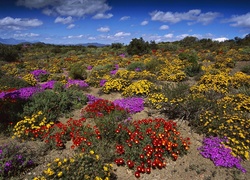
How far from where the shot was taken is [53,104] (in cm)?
842

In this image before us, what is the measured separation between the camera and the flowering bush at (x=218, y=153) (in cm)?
533

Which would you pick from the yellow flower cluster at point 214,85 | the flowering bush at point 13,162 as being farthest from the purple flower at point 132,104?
the flowering bush at point 13,162

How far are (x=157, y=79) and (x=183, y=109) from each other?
5.22 m

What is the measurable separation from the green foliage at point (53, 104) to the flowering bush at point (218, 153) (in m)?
5.32

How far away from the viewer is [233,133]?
5.86m

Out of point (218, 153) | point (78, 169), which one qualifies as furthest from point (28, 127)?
point (218, 153)

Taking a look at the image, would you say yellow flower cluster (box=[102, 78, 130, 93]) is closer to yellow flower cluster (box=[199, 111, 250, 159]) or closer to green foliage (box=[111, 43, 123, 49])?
yellow flower cluster (box=[199, 111, 250, 159])

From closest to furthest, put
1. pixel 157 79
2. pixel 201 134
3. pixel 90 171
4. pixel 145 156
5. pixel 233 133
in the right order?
pixel 90 171 → pixel 145 156 → pixel 233 133 → pixel 201 134 → pixel 157 79

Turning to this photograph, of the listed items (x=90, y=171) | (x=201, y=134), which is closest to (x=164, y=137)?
(x=201, y=134)

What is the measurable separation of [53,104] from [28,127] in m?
1.85

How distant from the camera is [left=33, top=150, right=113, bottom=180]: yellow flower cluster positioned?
173 inches

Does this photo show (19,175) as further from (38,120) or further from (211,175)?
(211,175)

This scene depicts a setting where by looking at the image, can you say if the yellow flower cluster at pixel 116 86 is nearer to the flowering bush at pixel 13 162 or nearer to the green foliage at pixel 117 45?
the flowering bush at pixel 13 162

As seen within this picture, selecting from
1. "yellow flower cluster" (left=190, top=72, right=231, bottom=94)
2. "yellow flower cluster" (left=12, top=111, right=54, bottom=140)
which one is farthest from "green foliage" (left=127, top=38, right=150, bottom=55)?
"yellow flower cluster" (left=12, top=111, right=54, bottom=140)
